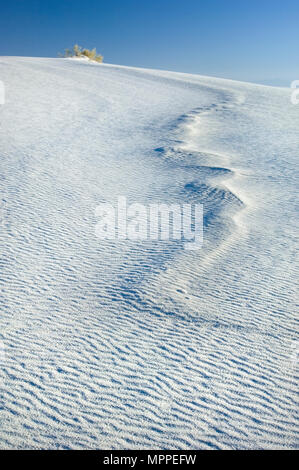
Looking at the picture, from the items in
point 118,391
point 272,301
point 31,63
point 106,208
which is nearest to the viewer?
point 118,391

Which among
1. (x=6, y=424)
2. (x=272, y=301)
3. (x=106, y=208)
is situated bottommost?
(x=6, y=424)

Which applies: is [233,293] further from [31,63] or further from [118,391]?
[31,63]

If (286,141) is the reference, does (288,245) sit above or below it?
below

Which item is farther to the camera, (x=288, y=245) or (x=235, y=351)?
(x=288, y=245)

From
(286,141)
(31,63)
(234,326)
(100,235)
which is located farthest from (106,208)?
(31,63)

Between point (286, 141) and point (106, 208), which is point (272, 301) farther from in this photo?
point (286, 141)

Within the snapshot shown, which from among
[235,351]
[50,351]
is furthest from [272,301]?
[50,351]

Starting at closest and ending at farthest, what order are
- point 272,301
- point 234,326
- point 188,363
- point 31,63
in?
1. point 188,363
2. point 234,326
3. point 272,301
4. point 31,63
